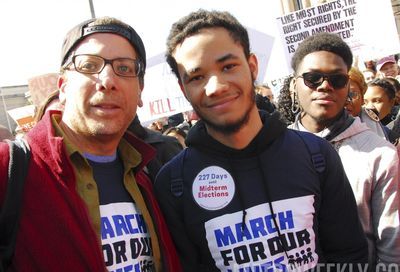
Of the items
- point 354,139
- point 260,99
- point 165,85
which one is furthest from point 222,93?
point 165,85

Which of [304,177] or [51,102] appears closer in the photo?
[304,177]

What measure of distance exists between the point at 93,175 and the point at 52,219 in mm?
405

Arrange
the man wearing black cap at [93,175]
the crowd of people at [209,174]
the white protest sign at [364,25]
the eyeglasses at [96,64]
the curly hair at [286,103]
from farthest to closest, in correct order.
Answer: the white protest sign at [364,25]
the curly hair at [286,103]
the eyeglasses at [96,64]
the crowd of people at [209,174]
the man wearing black cap at [93,175]

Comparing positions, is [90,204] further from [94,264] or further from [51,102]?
[51,102]

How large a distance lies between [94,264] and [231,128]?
0.90 metres

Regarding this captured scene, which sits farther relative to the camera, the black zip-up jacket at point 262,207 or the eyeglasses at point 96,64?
the eyeglasses at point 96,64

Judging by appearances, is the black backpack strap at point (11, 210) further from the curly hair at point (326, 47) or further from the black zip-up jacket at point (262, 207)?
the curly hair at point (326, 47)

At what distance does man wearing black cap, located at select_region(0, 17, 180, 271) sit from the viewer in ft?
5.63

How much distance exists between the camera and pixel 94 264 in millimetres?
1744

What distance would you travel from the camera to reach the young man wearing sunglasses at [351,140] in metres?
2.32

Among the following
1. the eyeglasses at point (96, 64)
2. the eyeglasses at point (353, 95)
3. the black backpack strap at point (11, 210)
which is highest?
the eyeglasses at point (96, 64)

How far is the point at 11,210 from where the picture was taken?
160 cm

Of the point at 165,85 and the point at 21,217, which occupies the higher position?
the point at 165,85

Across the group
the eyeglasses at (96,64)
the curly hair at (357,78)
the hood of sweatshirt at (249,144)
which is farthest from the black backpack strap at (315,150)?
the curly hair at (357,78)
